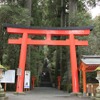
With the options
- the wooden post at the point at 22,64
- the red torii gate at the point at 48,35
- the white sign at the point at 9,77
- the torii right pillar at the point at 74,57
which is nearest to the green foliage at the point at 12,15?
the red torii gate at the point at 48,35

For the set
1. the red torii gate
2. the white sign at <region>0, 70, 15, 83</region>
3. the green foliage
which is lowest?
the white sign at <region>0, 70, 15, 83</region>

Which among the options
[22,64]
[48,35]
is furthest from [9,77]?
[48,35]

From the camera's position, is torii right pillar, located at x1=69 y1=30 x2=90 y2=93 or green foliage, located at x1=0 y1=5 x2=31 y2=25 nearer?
torii right pillar, located at x1=69 y1=30 x2=90 y2=93

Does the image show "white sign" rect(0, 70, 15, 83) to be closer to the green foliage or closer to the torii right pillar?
the green foliage

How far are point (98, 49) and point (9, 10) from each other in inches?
440

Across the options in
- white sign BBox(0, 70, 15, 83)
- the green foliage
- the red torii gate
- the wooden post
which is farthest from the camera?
white sign BBox(0, 70, 15, 83)

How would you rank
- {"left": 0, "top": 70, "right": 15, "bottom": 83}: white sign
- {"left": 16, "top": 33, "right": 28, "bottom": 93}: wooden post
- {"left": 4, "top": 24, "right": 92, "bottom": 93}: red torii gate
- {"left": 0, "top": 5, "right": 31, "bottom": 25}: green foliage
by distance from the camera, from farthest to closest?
{"left": 0, "top": 70, "right": 15, "bottom": 83}: white sign → {"left": 0, "top": 5, "right": 31, "bottom": 25}: green foliage → {"left": 4, "top": 24, "right": 92, "bottom": 93}: red torii gate → {"left": 16, "top": 33, "right": 28, "bottom": 93}: wooden post

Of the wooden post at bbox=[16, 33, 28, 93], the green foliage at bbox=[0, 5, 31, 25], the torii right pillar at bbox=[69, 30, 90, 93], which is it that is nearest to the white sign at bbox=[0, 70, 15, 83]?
the wooden post at bbox=[16, 33, 28, 93]

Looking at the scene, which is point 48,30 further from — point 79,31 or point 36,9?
point 36,9

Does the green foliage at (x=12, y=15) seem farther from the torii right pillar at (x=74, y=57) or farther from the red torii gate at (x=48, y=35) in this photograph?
the torii right pillar at (x=74, y=57)

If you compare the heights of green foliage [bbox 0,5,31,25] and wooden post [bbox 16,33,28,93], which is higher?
green foliage [bbox 0,5,31,25]

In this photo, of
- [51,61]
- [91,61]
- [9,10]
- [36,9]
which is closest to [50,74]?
[51,61]

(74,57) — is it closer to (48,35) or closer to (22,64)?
(48,35)

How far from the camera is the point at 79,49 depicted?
24.4 meters
